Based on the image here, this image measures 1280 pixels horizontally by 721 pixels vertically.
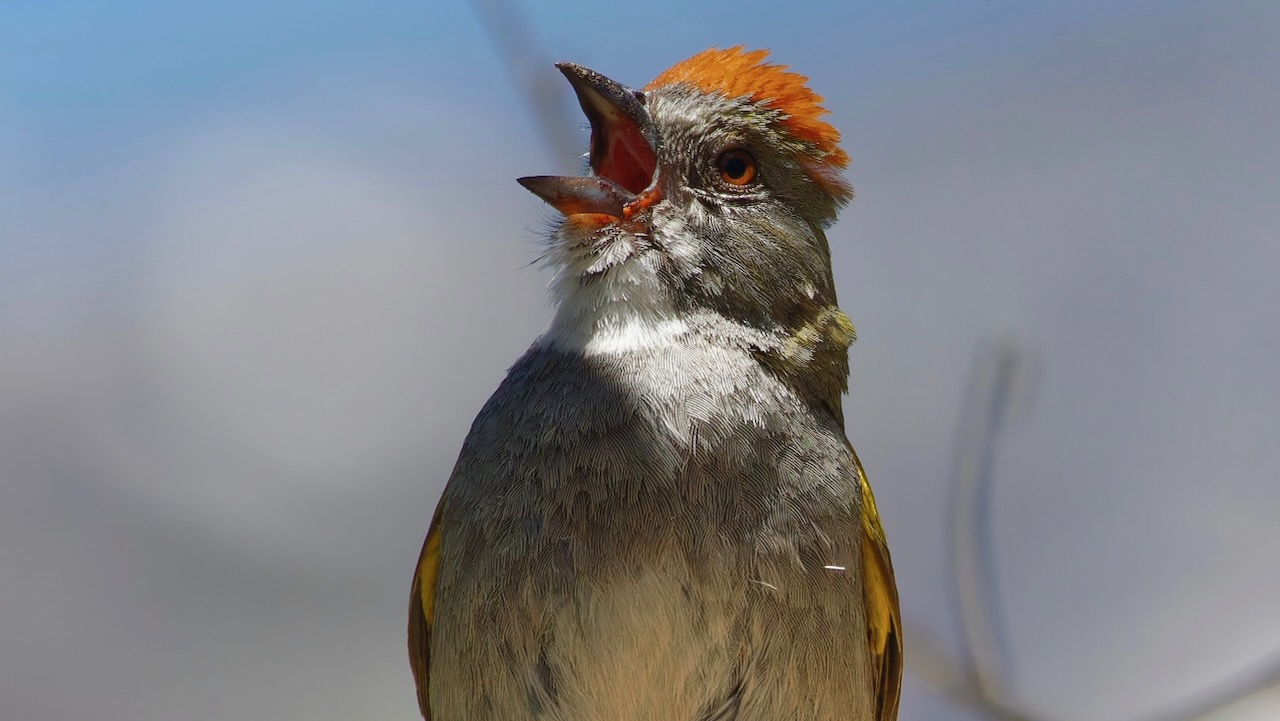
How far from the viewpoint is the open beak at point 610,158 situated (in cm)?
251

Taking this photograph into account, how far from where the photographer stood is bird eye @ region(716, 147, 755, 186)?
2.74 m

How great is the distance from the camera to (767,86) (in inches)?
111

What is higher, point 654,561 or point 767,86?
point 767,86

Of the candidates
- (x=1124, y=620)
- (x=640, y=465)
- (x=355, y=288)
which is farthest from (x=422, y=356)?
(x=1124, y=620)

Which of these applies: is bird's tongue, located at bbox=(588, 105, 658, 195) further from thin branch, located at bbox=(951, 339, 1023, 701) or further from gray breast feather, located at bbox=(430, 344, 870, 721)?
thin branch, located at bbox=(951, 339, 1023, 701)

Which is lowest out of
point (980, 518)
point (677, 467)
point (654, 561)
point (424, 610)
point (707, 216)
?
point (980, 518)

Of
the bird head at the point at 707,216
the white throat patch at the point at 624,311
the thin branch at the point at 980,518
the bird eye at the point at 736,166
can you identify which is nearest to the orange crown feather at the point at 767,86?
the bird head at the point at 707,216

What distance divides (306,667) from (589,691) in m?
3.68

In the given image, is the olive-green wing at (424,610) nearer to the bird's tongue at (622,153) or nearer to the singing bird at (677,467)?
the singing bird at (677,467)

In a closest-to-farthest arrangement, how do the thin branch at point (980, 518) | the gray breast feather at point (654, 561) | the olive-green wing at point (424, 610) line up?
the gray breast feather at point (654, 561)
the olive-green wing at point (424, 610)
the thin branch at point (980, 518)

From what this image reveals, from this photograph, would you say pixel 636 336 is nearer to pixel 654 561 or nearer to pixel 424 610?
pixel 654 561

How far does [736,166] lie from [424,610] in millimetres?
1345

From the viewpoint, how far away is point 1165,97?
17.2 feet

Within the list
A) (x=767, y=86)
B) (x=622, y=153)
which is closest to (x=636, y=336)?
(x=622, y=153)
